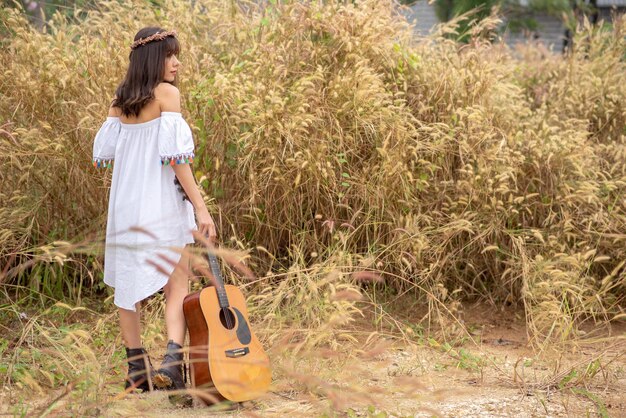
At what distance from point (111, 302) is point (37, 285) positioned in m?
0.44

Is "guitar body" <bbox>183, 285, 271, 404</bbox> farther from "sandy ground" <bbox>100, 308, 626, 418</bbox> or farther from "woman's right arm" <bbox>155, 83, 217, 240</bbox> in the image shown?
"woman's right arm" <bbox>155, 83, 217, 240</bbox>

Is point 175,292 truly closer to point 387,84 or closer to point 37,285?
point 37,285

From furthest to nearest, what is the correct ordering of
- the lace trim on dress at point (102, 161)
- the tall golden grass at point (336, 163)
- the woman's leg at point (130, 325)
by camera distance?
the tall golden grass at point (336, 163), the lace trim on dress at point (102, 161), the woman's leg at point (130, 325)

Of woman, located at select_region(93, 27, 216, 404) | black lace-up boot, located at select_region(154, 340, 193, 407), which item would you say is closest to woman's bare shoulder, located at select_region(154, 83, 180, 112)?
woman, located at select_region(93, 27, 216, 404)

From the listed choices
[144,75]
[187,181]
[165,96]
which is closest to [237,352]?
[187,181]

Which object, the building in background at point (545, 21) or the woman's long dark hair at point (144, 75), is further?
the building in background at point (545, 21)

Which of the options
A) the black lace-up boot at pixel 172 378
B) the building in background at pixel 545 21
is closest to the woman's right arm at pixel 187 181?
the black lace-up boot at pixel 172 378

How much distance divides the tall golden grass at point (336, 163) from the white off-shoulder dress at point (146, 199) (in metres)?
0.93

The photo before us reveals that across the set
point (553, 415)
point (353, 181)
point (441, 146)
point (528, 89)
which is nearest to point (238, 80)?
point (353, 181)

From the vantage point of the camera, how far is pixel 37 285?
508 cm

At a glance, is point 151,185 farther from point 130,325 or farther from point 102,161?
point 130,325

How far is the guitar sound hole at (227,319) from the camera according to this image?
3.73 metres

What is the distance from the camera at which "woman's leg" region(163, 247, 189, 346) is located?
3.82 m

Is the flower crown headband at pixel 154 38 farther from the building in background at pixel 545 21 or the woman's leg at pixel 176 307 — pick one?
the building in background at pixel 545 21
